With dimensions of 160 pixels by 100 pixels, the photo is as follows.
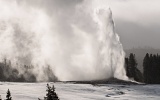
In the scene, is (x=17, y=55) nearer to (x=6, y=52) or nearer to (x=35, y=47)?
(x=6, y=52)

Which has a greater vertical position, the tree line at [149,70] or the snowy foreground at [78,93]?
the tree line at [149,70]

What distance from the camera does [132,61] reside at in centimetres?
9638

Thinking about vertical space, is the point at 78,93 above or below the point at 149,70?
below

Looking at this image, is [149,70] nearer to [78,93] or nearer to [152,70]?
[152,70]

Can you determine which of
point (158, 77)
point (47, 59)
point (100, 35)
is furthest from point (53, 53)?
point (158, 77)

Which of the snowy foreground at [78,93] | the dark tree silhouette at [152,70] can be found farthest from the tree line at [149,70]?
the snowy foreground at [78,93]

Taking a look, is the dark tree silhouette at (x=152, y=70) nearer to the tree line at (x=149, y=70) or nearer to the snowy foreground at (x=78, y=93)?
the tree line at (x=149, y=70)

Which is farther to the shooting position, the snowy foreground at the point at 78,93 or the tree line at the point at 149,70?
the tree line at the point at 149,70

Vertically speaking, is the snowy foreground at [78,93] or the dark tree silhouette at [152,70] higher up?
the dark tree silhouette at [152,70]

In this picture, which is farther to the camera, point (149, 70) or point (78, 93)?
point (149, 70)

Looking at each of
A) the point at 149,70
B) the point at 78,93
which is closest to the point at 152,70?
the point at 149,70

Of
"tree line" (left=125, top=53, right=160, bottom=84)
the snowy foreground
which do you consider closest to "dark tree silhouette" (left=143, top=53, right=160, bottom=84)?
"tree line" (left=125, top=53, right=160, bottom=84)

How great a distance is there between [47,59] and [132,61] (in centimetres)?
2375

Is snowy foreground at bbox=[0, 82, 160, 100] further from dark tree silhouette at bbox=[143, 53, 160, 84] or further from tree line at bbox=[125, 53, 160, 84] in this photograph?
dark tree silhouette at bbox=[143, 53, 160, 84]
